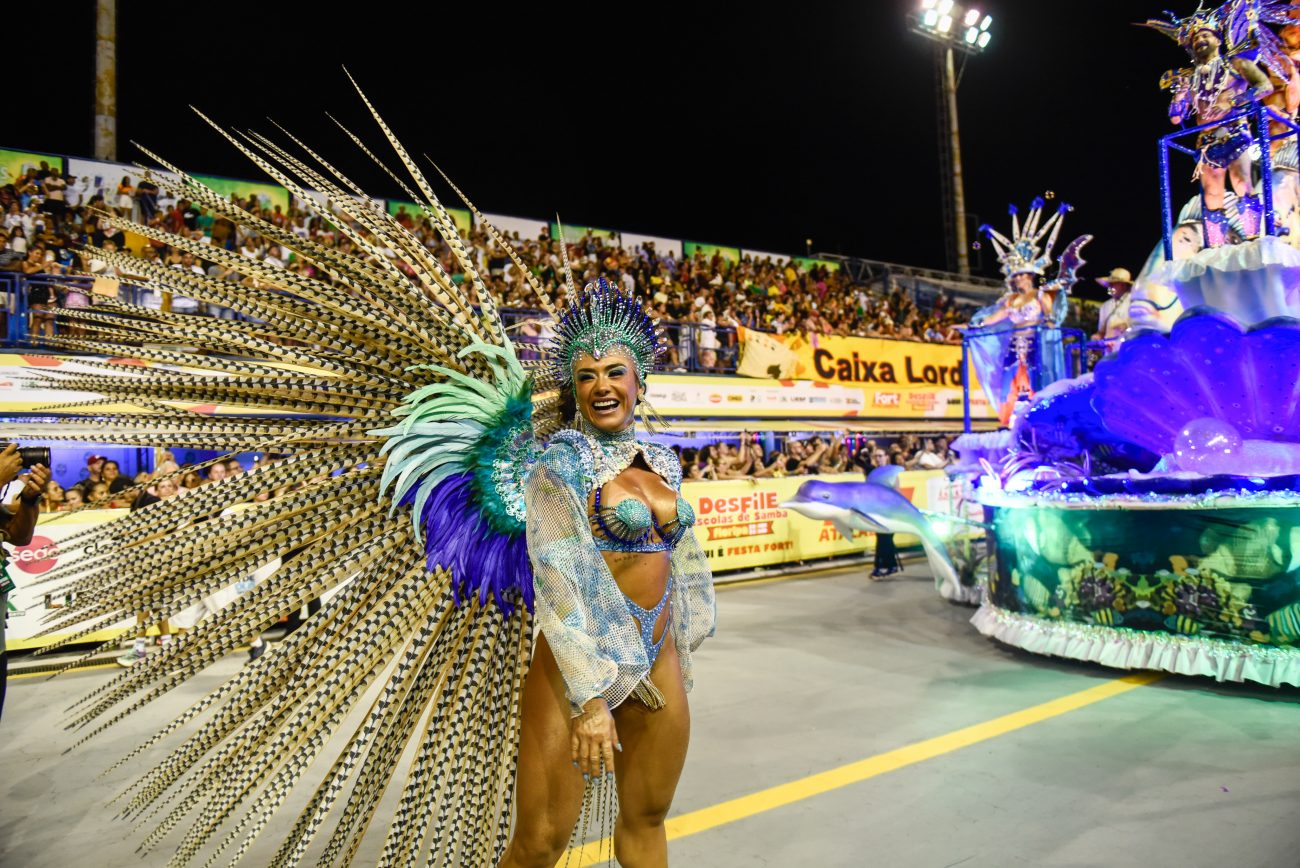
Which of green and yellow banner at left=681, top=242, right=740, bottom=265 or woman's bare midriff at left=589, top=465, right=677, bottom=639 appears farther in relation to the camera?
green and yellow banner at left=681, top=242, right=740, bottom=265

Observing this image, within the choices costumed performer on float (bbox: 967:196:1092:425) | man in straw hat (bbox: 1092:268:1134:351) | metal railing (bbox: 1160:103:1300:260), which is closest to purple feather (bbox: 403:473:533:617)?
metal railing (bbox: 1160:103:1300:260)

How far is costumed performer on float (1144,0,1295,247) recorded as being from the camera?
5758 mm

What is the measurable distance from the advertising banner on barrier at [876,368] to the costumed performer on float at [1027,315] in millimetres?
4324

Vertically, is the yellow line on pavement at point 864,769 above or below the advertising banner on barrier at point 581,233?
below

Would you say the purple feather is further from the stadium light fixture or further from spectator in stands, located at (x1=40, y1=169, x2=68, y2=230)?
the stadium light fixture

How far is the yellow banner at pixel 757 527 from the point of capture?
1059 cm

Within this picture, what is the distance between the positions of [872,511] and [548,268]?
688 cm

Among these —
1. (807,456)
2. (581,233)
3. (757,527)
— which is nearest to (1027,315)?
(757,527)

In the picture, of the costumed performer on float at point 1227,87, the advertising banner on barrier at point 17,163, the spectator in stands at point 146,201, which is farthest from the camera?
the spectator in stands at point 146,201

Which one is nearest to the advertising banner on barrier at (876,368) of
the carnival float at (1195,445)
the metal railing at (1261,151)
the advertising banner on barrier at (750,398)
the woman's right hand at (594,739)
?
the advertising banner on barrier at (750,398)

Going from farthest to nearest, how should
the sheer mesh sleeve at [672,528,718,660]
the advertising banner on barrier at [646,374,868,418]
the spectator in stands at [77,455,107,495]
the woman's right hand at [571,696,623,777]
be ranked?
the advertising banner on barrier at [646,374,868,418] → the spectator in stands at [77,455,107,495] → the sheer mesh sleeve at [672,528,718,660] → the woman's right hand at [571,696,623,777]

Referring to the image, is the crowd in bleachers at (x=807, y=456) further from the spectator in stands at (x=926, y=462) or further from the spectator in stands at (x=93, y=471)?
the spectator in stands at (x=93, y=471)

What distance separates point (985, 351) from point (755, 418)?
416cm

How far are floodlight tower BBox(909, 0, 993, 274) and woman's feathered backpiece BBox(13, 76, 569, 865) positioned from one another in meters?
21.6
